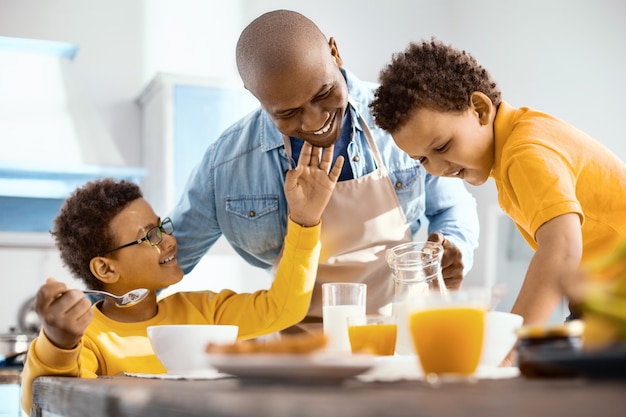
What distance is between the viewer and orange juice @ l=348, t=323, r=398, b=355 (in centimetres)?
109

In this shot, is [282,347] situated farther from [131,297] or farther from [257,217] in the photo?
[257,217]

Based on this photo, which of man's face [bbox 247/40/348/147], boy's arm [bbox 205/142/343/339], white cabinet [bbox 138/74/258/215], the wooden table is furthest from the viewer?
white cabinet [bbox 138/74/258/215]

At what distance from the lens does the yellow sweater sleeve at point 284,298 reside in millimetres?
1746

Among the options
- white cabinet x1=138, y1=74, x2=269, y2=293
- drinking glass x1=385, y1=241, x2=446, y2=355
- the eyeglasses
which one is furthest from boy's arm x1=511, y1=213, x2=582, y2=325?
white cabinet x1=138, y1=74, x2=269, y2=293

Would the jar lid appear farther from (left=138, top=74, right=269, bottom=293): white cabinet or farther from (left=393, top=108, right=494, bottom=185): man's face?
(left=138, top=74, right=269, bottom=293): white cabinet

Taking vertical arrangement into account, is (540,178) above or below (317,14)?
below

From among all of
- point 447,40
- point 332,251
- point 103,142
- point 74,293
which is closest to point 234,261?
point 103,142

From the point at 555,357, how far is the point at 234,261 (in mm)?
3833

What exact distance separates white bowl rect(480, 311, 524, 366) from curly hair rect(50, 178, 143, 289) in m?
1.04

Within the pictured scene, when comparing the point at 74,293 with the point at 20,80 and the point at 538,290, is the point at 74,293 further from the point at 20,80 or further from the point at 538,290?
the point at 20,80

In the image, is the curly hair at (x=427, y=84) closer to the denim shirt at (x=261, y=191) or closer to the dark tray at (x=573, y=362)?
the denim shirt at (x=261, y=191)

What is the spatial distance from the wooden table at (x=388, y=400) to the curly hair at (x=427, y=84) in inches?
38.7

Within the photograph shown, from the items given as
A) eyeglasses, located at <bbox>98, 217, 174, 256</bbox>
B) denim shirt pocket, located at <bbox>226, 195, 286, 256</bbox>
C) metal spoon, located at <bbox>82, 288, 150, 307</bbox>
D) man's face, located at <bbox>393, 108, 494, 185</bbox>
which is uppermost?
man's face, located at <bbox>393, 108, 494, 185</bbox>

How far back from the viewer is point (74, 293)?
129 cm
